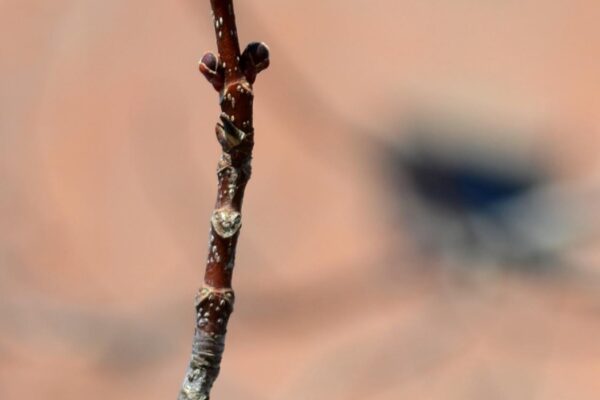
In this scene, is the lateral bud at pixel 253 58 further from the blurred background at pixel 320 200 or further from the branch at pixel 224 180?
the blurred background at pixel 320 200

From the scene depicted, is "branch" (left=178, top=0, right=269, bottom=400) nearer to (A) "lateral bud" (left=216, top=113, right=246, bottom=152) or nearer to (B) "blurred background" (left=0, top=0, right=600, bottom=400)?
(A) "lateral bud" (left=216, top=113, right=246, bottom=152)

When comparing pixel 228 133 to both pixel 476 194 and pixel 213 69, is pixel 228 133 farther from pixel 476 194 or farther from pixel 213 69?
pixel 476 194

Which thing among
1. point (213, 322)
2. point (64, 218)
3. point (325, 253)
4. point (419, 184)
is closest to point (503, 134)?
point (419, 184)

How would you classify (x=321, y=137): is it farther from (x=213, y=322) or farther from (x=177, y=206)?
(x=213, y=322)

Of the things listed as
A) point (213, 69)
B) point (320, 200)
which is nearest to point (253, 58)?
point (213, 69)

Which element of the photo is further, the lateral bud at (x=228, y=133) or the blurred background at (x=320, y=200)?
the blurred background at (x=320, y=200)

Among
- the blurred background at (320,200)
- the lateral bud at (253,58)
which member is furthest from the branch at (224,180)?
the blurred background at (320,200)
